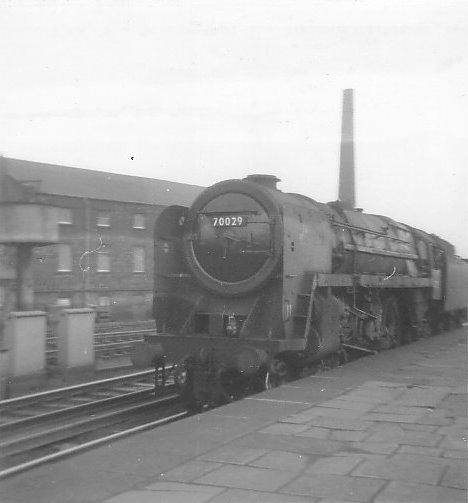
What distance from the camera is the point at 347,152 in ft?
76.2

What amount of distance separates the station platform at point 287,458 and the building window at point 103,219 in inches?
560

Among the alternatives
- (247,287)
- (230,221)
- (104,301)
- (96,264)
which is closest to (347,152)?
(96,264)

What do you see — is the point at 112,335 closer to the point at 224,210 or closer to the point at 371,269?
the point at 371,269

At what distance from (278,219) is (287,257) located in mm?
482

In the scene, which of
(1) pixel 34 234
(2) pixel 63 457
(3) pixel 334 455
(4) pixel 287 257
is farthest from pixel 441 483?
(1) pixel 34 234

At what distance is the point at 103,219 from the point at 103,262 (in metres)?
4.06

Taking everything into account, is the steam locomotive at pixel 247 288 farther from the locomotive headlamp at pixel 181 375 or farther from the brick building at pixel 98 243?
the brick building at pixel 98 243

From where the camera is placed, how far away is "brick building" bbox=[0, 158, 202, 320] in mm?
19500

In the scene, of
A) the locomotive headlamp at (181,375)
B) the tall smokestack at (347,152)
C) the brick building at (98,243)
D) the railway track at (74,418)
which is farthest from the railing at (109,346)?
the tall smokestack at (347,152)

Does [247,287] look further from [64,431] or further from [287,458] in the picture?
[287,458]

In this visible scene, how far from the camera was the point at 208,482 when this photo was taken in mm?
4293

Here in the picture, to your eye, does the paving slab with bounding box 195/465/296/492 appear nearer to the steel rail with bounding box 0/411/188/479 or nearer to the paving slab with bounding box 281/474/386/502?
the paving slab with bounding box 281/474/386/502

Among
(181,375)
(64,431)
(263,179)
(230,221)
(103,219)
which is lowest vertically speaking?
(64,431)

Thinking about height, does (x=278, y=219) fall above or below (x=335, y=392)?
above
